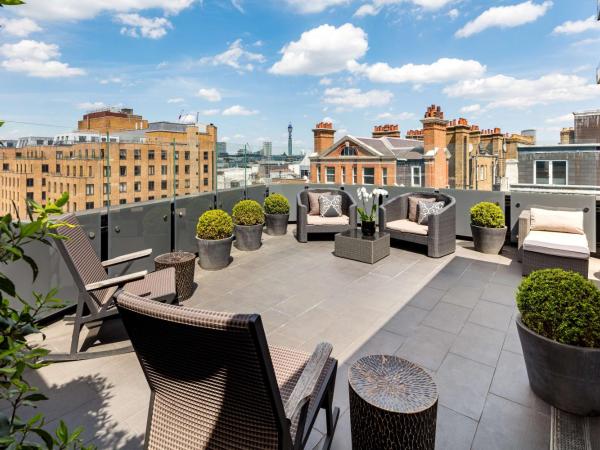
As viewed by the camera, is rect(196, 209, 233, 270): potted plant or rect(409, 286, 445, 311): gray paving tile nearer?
rect(409, 286, 445, 311): gray paving tile

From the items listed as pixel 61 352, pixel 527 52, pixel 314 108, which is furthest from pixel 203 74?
pixel 61 352

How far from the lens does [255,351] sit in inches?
46.3

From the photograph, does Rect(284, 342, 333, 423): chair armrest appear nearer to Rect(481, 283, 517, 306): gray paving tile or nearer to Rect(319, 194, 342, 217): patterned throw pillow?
Rect(481, 283, 517, 306): gray paving tile

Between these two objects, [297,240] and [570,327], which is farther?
[297,240]

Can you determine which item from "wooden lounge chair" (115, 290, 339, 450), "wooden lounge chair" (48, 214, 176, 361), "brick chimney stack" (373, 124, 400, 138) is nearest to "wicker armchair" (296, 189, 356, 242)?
"wooden lounge chair" (48, 214, 176, 361)

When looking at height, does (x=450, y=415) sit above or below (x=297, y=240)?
below

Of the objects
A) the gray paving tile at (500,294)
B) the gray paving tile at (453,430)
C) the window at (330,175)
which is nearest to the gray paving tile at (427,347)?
the gray paving tile at (453,430)

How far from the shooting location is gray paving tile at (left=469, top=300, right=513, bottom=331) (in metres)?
3.54

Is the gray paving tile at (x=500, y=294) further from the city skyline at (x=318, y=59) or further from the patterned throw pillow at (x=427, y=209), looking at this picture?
the city skyline at (x=318, y=59)

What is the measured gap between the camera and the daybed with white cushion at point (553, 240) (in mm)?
4500

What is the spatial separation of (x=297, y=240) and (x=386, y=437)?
5559 millimetres

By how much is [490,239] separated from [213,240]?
4664 mm

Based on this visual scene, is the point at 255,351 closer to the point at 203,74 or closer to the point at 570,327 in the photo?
the point at 570,327

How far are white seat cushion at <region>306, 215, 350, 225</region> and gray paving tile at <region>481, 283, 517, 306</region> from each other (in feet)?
10.1
